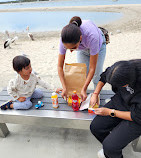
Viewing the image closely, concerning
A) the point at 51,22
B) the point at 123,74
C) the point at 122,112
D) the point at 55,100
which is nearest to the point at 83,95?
the point at 55,100

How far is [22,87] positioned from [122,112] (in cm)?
144

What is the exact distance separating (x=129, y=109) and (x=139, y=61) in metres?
0.53

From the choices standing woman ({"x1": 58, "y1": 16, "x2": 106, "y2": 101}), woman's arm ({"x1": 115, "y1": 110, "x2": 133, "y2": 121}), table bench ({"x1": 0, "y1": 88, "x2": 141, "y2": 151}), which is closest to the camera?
woman's arm ({"x1": 115, "y1": 110, "x2": 133, "y2": 121})

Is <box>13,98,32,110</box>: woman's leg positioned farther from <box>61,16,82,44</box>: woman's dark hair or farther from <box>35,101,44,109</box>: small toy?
<box>61,16,82,44</box>: woman's dark hair

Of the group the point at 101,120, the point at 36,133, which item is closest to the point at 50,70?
the point at 36,133

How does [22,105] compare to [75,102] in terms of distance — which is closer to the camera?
[75,102]

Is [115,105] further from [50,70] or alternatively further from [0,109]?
[50,70]

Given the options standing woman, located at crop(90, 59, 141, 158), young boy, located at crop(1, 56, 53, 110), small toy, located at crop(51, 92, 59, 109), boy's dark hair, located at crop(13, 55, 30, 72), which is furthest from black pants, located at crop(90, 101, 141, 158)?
boy's dark hair, located at crop(13, 55, 30, 72)

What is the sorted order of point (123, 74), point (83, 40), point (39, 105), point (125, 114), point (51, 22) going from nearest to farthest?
point (123, 74)
point (125, 114)
point (83, 40)
point (39, 105)
point (51, 22)

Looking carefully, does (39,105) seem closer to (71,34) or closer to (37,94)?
(37,94)

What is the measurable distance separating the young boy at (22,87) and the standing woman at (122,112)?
1.02 metres

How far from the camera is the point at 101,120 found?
5.36 ft

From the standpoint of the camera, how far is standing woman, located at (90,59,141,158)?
3.90 feet

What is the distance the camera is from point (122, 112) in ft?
4.71
